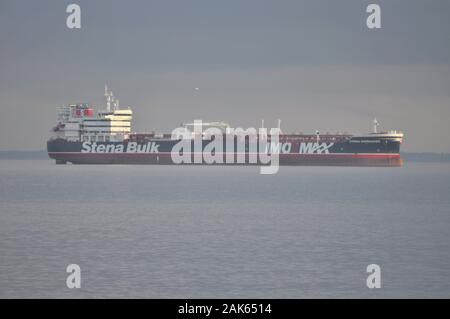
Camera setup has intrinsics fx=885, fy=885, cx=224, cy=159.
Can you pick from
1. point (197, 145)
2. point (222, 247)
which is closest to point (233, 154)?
point (197, 145)

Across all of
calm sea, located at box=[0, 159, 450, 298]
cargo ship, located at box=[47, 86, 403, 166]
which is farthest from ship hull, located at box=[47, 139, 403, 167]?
calm sea, located at box=[0, 159, 450, 298]

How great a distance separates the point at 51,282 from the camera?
75.0 feet

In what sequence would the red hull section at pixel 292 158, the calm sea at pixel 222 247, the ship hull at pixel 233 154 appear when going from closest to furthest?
the calm sea at pixel 222 247
the ship hull at pixel 233 154
the red hull section at pixel 292 158

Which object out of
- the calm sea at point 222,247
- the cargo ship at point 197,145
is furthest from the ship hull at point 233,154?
the calm sea at point 222,247

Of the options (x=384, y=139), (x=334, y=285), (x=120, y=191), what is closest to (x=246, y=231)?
(x=334, y=285)

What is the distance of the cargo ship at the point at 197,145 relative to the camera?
99.6 m

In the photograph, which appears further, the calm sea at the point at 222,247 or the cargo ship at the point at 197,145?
the cargo ship at the point at 197,145

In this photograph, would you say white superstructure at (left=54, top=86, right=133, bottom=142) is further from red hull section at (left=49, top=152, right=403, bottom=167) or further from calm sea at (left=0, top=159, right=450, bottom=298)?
calm sea at (left=0, top=159, right=450, bottom=298)

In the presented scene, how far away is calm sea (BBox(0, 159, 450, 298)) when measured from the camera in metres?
22.4

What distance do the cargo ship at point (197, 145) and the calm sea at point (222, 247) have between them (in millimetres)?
46489

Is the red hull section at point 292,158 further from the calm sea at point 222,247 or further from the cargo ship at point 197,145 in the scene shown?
the calm sea at point 222,247

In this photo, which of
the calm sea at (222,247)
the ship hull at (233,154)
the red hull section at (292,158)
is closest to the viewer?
the calm sea at (222,247)

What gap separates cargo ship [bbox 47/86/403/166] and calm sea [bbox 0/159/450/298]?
1830 inches

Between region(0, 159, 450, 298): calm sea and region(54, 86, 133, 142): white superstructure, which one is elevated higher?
region(54, 86, 133, 142): white superstructure
